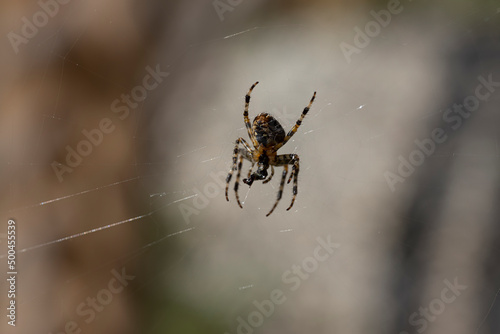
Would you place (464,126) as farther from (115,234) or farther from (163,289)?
(115,234)

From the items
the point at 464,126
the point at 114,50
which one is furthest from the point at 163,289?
the point at 464,126

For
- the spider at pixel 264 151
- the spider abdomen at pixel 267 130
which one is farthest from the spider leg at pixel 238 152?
the spider abdomen at pixel 267 130

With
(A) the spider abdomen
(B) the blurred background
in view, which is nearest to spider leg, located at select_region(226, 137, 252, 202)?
(A) the spider abdomen

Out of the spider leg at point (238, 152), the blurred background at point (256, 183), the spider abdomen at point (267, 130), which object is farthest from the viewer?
the blurred background at point (256, 183)

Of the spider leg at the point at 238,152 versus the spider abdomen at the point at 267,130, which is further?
the spider leg at the point at 238,152

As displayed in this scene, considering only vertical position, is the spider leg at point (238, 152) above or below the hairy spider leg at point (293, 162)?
above

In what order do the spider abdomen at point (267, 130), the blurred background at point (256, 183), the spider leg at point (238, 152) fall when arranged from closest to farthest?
the spider abdomen at point (267, 130), the spider leg at point (238, 152), the blurred background at point (256, 183)

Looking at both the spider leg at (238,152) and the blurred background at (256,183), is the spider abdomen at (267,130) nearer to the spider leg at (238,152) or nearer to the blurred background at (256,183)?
the spider leg at (238,152)

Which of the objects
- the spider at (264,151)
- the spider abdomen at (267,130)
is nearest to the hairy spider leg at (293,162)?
the spider at (264,151)

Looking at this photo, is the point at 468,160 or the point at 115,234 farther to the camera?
the point at 115,234
